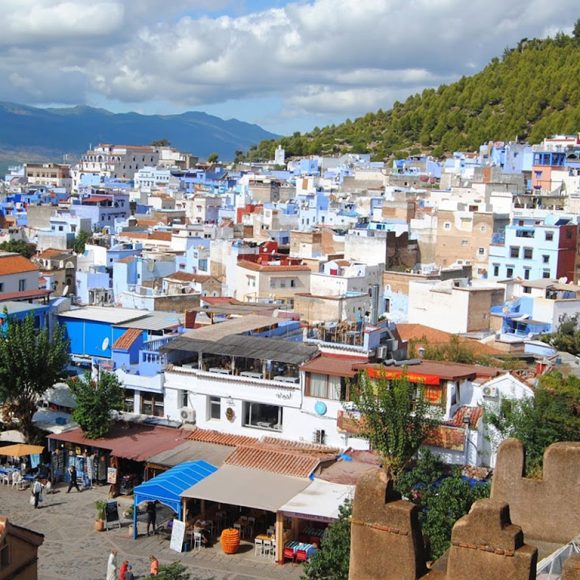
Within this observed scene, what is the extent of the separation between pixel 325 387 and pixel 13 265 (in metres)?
16.3

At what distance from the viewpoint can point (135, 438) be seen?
2053 centimetres

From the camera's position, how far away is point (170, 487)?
17.7 meters

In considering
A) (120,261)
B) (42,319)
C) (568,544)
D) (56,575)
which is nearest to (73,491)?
(56,575)

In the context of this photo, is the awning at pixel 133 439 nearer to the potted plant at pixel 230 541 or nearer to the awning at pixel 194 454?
the awning at pixel 194 454

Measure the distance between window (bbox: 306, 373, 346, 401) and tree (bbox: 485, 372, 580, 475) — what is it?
3.02 metres

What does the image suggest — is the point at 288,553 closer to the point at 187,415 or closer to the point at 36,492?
Answer: the point at 187,415

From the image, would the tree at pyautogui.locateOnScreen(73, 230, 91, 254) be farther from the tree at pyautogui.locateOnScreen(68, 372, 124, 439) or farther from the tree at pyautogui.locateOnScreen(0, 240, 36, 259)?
the tree at pyautogui.locateOnScreen(68, 372, 124, 439)

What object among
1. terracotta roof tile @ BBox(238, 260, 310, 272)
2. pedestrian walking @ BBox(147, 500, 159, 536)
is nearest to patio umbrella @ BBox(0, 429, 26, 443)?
pedestrian walking @ BBox(147, 500, 159, 536)

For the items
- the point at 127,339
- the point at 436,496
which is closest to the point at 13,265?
the point at 127,339

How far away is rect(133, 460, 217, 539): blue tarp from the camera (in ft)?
57.9

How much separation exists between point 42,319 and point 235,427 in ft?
26.9

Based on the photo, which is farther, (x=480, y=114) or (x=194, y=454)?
(x=480, y=114)

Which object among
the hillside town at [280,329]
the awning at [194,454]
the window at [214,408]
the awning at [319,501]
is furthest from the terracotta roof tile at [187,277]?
the awning at [319,501]

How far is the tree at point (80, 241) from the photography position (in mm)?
52950
